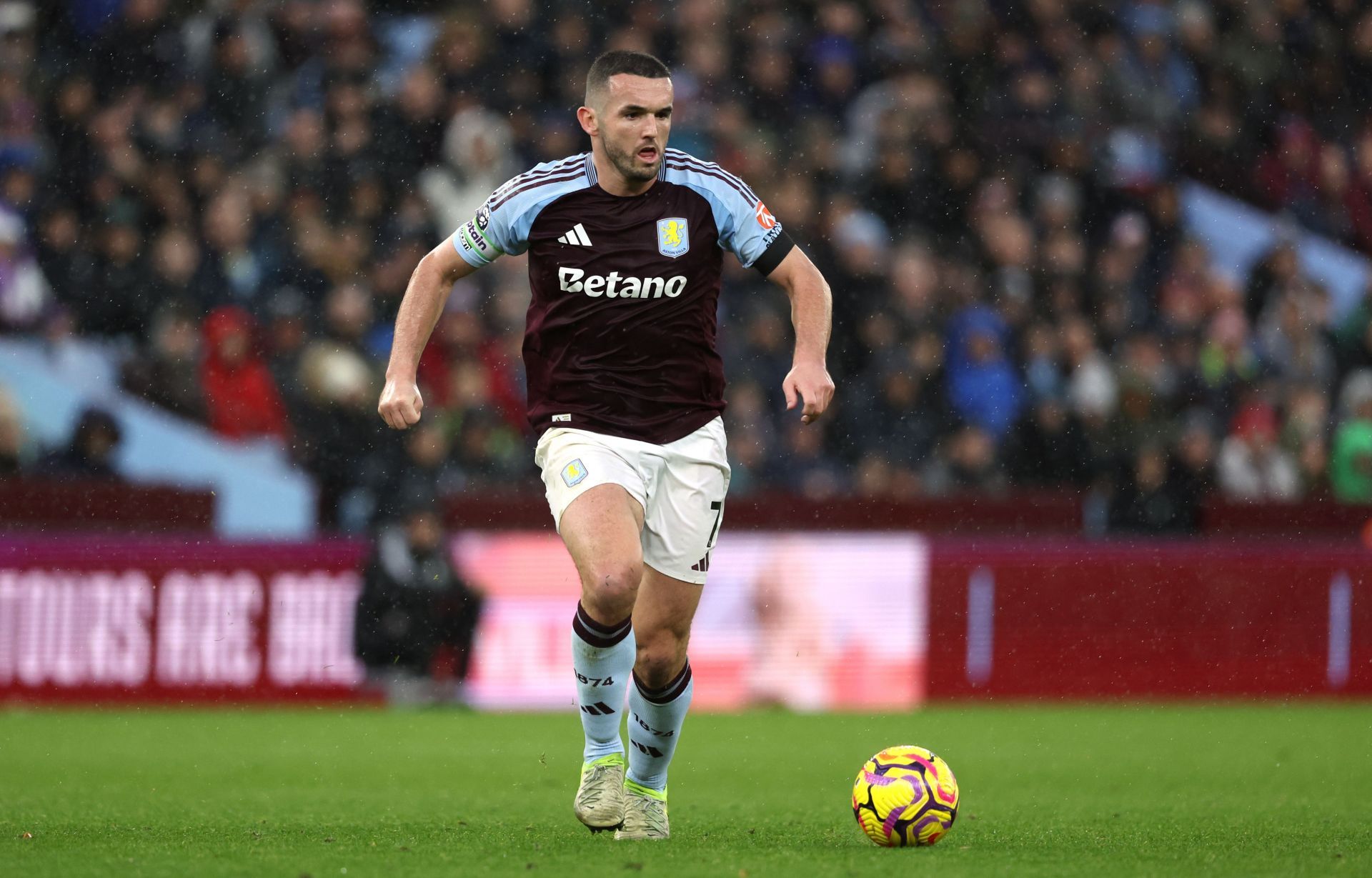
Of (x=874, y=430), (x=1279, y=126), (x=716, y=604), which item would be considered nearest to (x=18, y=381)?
(x=716, y=604)

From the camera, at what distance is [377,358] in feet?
44.4

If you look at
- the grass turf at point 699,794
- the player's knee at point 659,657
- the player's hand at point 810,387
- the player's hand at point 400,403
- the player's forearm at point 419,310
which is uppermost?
the player's forearm at point 419,310

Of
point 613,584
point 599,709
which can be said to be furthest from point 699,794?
A: point 613,584

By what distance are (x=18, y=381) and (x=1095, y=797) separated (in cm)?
823

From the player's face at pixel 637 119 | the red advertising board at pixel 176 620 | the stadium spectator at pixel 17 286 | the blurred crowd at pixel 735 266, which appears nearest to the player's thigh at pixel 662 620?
the player's face at pixel 637 119

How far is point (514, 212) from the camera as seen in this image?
6.18 metres

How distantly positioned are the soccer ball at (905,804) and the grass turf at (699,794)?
101 mm

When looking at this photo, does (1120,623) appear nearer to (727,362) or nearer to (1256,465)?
(1256,465)

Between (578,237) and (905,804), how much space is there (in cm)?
210

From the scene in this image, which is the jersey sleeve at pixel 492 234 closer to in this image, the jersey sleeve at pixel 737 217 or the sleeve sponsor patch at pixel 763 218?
the jersey sleeve at pixel 737 217

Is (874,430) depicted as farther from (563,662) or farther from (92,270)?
(92,270)

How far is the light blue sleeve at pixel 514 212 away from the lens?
6.19 metres

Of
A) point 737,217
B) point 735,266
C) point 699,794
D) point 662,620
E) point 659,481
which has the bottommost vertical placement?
point 699,794

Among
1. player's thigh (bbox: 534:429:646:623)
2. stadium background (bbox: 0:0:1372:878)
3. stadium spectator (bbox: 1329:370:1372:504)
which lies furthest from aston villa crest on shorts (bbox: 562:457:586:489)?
stadium spectator (bbox: 1329:370:1372:504)
